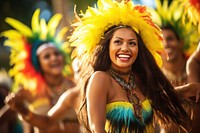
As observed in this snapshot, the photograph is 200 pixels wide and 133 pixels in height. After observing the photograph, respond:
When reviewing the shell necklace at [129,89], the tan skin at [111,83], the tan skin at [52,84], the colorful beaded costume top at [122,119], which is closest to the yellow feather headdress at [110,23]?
the tan skin at [111,83]

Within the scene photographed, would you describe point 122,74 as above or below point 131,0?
below

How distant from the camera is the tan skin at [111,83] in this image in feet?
23.8

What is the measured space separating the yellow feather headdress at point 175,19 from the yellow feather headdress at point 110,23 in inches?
119

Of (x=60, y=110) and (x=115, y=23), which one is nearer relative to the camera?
(x=115, y=23)

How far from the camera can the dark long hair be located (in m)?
7.63

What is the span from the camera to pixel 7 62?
67.4ft

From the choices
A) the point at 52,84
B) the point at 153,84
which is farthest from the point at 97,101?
the point at 52,84

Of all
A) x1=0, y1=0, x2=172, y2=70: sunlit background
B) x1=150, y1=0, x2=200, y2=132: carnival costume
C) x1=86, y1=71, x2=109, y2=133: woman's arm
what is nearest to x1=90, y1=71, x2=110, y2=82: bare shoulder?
x1=86, y1=71, x2=109, y2=133: woman's arm

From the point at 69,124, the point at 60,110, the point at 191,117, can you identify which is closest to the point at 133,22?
the point at 191,117

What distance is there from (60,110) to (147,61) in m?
1.90

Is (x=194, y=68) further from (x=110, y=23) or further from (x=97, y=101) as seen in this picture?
(x=97, y=101)

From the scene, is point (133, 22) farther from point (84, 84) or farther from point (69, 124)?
point (69, 124)

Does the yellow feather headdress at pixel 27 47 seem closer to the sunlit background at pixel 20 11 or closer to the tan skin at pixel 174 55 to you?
the tan skin at pixel 174 55

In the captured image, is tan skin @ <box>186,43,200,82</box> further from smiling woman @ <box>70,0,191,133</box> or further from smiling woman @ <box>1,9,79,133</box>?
smiling woman @ <box>1,9,79,133</box>
